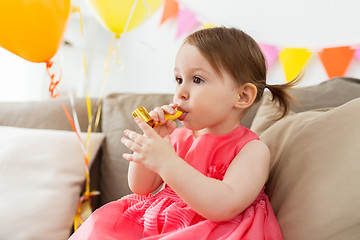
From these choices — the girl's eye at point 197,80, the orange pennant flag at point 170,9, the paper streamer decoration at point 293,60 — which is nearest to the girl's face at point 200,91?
the girl's eye at point 197,80

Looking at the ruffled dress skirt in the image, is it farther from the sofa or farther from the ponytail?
the ponytail

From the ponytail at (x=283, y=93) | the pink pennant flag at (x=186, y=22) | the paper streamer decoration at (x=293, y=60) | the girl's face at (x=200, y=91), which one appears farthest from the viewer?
the pink pennant flag at (x=186, y=22)

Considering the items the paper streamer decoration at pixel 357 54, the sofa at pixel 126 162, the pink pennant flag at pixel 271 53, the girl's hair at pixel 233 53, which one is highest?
the girl's hair at pixel 233 53

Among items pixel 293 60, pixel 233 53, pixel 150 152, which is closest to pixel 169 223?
pixel 150 152

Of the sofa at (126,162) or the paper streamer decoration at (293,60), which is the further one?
the paper streamer decoration at (293,60)

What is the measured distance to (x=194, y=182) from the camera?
72 centimetres

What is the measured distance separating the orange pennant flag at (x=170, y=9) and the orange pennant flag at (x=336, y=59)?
2.80 ft

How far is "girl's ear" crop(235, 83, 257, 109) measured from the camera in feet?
2.91

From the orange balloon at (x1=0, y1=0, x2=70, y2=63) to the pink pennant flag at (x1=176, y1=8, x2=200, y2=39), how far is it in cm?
85

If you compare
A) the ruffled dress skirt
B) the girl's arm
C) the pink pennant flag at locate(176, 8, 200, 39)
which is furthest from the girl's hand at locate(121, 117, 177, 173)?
the pink pennant flag at locate(176, 8, 200, 39)

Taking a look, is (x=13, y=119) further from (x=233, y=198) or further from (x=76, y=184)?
(x=233, y=198)

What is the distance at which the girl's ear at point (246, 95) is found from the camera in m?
0.89

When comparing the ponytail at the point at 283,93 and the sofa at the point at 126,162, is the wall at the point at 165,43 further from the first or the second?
the ponytail at the point at 283,93

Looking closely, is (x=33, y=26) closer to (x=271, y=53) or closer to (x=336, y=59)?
(x=271, y=53)
